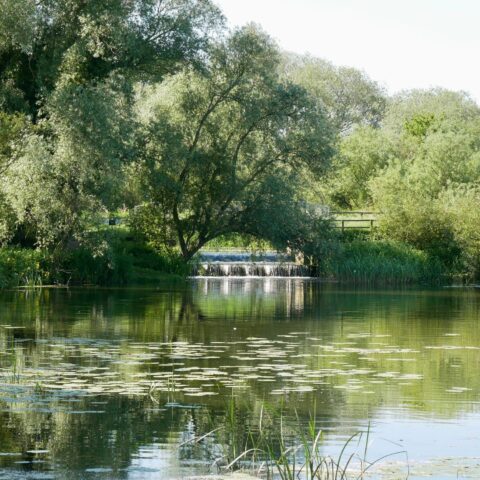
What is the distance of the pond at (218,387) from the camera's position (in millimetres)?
11594

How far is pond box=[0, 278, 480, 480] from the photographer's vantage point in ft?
38.0

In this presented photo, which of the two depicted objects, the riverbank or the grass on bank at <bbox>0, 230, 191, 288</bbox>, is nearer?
the grass on bank at <bbox>0, 230, 191, 288</bbox>

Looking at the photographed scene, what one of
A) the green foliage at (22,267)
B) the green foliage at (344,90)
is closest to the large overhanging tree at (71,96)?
the green foliage at (22,267)

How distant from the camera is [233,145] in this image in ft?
165

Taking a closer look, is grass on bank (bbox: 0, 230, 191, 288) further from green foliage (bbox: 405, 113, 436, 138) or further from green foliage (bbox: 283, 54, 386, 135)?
green foliage (bbox: 283, 54, 386, 135)

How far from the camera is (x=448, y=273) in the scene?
186 ft

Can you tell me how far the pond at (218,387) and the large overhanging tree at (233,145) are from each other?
634 inches

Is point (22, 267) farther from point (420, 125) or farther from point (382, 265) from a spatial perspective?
point (420, 125)

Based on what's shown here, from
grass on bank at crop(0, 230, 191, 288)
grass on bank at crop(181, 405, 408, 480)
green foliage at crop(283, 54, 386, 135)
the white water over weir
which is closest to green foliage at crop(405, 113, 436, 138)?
green foliage at crop(283, 54, 386, 135)

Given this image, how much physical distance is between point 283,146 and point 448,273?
40.9 ft

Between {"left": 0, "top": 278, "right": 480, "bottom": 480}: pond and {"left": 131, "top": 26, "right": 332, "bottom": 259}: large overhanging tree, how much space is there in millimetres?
16095

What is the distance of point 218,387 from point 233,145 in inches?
1362

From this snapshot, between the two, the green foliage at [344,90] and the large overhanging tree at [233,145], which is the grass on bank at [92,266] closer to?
the large overhanging tree at [233,145]

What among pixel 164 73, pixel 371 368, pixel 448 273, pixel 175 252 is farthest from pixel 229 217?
pixel 371 368
